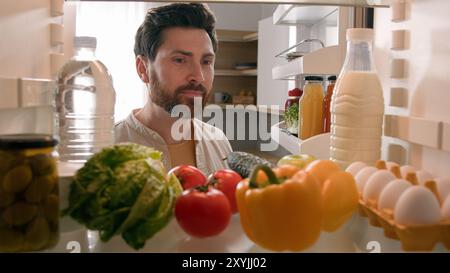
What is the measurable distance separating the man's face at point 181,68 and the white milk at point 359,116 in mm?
560

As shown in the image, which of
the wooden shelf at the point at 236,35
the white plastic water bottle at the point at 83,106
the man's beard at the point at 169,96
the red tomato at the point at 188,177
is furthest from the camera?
the wooden shelf at the point at 236,35

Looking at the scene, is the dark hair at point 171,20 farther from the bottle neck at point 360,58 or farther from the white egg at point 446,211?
the white egg at point 446,211

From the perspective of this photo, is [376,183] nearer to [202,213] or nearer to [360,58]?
[202,213]

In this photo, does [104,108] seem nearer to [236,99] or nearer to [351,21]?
[351,21]

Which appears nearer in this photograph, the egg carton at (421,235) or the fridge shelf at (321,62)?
the egg carton at (421,235)

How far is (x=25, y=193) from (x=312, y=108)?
75cm

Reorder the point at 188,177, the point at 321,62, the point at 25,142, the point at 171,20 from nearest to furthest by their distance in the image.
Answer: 1. the point at 25,142
2. the point at 188,177
3. the point at 321,62
4. the point at 171,20

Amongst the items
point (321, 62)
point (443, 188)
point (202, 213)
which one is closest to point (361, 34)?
point (321, 62)

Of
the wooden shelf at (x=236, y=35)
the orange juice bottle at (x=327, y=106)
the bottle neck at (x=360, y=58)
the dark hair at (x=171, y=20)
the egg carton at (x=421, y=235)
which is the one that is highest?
the wooden shelf at (x=236, y=35)

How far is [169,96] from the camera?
53.8 inches

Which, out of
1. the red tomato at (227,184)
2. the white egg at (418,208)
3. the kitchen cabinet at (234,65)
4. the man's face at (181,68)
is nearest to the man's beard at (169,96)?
the man's face at (181,68)

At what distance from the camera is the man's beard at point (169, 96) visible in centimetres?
136

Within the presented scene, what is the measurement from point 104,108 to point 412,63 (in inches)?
27.8

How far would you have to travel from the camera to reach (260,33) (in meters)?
2.54
